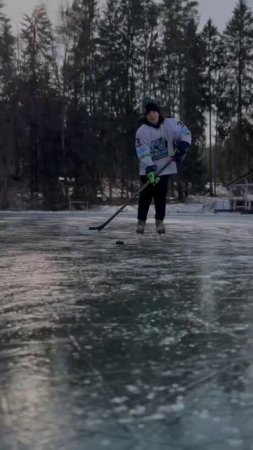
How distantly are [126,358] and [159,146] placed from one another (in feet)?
19.2

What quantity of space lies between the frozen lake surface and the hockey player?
3.40m

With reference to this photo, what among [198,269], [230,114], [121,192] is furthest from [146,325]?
[230,114]

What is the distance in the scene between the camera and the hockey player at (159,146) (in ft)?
25.0

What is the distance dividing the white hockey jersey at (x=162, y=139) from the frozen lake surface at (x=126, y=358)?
3540mm

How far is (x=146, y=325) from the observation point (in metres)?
2.70

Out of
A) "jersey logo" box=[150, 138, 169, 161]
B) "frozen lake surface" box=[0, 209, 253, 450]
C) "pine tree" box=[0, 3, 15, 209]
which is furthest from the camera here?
"pine tree" box=[0, 3, 15, 209]

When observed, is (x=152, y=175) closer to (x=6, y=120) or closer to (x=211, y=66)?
(x=6, y=120)

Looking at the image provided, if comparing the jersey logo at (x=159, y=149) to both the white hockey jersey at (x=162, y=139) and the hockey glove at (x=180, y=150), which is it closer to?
the white hockey jersey at (x=162, y=139)

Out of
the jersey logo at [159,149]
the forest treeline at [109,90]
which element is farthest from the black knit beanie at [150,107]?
the forest treeline at [109,90]

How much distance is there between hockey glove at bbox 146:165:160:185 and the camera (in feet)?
23.8

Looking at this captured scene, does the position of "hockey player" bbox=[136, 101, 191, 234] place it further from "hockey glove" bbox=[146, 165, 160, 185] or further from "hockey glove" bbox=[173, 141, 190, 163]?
"hockey glove" bbox=[146, 165, 160, 185]

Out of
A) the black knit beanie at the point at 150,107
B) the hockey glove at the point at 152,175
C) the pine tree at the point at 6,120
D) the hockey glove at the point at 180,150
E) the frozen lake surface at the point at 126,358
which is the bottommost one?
the frozen lake surface at the point at 126,358

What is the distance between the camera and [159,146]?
25.8 ft

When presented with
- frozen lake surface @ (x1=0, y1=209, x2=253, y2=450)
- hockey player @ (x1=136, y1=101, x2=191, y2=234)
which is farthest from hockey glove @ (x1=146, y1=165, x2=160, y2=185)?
frozen lake surface @ (x1=0, y1=209, x2=253, y2=450)
